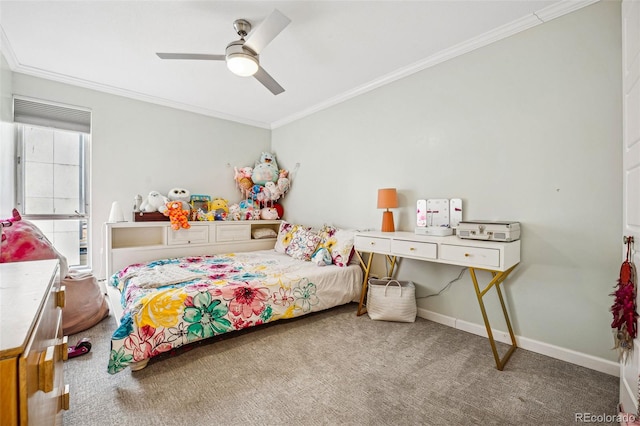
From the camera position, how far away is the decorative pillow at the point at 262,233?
4.12 meters

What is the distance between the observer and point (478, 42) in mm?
2314

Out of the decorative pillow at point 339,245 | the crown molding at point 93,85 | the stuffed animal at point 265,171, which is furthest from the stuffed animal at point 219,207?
the decorative pillow at point 339,245

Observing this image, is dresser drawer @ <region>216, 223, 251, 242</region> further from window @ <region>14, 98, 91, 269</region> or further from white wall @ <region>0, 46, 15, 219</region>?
white wall @ <region>0, 46, 15, 219</region>

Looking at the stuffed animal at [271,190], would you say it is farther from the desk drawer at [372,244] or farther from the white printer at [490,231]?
the white printer at [490,231]

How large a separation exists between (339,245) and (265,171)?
6.13 feet

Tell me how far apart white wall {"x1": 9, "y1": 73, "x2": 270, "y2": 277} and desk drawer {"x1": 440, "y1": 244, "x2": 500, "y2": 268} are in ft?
10.7

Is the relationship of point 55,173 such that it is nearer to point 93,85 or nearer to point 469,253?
point 93,85

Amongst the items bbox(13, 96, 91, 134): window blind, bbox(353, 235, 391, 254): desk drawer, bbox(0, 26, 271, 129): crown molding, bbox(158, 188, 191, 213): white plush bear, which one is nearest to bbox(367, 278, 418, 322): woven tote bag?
bbox(353, 235, 391, 254): desk drawer

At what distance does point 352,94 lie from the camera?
10.9ft

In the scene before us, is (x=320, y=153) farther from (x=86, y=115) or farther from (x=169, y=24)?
(x=86, y=115)

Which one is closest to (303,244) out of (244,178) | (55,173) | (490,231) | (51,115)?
(244,178)

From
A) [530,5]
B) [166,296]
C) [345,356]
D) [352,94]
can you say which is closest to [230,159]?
[352,94]

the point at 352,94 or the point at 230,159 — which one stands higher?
the point at 352,94

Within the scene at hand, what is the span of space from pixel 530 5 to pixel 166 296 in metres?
3.20
